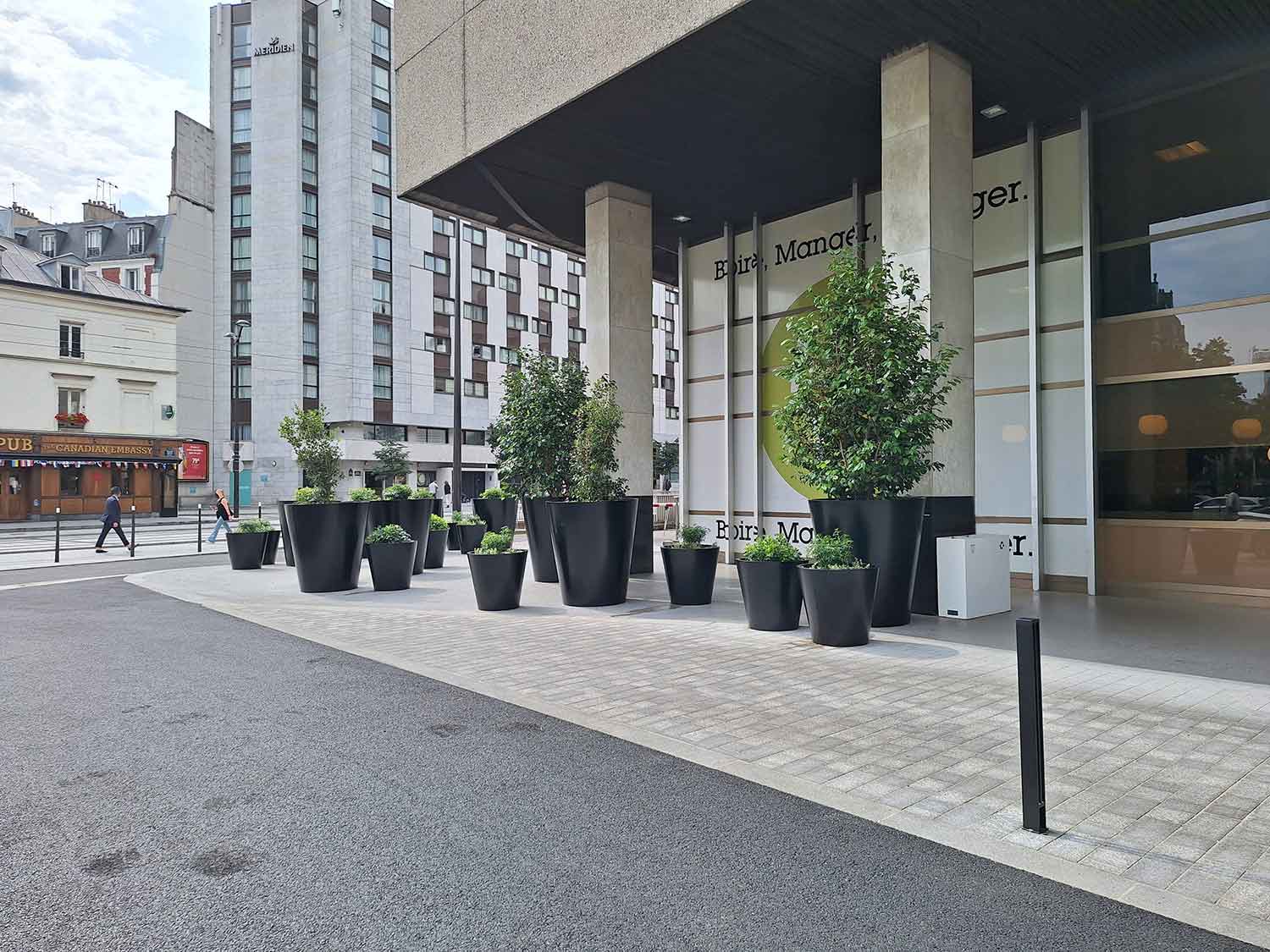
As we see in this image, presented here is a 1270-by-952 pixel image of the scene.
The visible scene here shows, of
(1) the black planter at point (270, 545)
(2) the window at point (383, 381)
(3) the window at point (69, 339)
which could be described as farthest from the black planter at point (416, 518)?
(2) the window at point (383, 381)

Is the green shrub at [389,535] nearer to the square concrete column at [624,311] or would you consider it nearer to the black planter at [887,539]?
the square concrete column at [624,311]

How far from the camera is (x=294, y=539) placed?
12.1m

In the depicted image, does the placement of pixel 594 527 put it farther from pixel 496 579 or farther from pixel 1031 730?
pixel 1031 730

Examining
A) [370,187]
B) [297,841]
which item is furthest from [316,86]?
[297,841]

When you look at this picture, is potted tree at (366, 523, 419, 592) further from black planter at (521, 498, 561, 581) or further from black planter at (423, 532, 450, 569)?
black planter at (423, 532, 450, 569)

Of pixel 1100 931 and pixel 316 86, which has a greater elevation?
pixel 316 86

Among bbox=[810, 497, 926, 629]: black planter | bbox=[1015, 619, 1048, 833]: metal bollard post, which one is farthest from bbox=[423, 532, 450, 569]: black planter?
bbox=[1015, 619, 1048, 833]: metal bollard post

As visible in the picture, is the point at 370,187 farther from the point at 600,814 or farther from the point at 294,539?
the point at 600,814

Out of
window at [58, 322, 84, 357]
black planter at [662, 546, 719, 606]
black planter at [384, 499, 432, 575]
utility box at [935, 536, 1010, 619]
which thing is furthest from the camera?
window at [58, 322, 84, 357]

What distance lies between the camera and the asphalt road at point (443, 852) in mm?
2861

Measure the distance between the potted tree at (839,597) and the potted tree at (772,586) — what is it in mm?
495

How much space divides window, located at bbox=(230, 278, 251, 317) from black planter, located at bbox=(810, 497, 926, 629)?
5164 centimetres

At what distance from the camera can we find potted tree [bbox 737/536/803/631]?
8.51 meters

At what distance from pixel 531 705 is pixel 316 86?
56.2m
